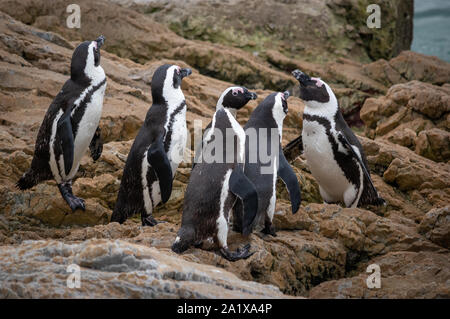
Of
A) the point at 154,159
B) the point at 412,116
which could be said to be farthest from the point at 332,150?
the point at 412,116

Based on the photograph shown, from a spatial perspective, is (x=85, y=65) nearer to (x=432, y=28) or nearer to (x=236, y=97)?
(x=236, y=97)

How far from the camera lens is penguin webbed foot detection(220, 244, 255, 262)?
3.98 m

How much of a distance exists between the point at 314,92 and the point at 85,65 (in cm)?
227

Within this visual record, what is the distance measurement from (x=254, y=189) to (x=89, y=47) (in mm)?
2463

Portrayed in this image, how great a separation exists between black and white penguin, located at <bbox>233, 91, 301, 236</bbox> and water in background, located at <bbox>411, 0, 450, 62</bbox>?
21.2 m

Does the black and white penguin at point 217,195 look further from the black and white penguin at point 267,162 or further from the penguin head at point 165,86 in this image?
the penguin head at point 165,86

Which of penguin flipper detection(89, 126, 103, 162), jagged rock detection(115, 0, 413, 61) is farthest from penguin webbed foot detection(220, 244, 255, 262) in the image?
jagged rock detection(115, 0, 413, 61)

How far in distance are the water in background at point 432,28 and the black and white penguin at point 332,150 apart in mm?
20405

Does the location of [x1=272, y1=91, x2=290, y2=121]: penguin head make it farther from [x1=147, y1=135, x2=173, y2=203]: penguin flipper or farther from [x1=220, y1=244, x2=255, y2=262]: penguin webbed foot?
[x1=220, y1=244, x2=255, y2=262]: penguin webbed foot

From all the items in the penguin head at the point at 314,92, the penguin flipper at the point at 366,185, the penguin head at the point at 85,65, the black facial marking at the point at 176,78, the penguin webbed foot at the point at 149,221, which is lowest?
the penguin webbed foot at the point at 149,221

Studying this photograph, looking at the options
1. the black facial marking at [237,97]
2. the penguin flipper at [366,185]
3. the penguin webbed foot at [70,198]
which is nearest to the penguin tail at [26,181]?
the penguin webbed foot at [70,198]

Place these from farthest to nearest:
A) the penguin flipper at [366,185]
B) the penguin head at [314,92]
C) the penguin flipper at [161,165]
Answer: the penguin head at [314,92], the penguin flipper at [366,185], the penguin flipper at [161,165]

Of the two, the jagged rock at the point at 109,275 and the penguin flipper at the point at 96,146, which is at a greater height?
the jagged rock at the point at 109,275

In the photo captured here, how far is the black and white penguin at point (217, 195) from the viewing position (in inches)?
161
